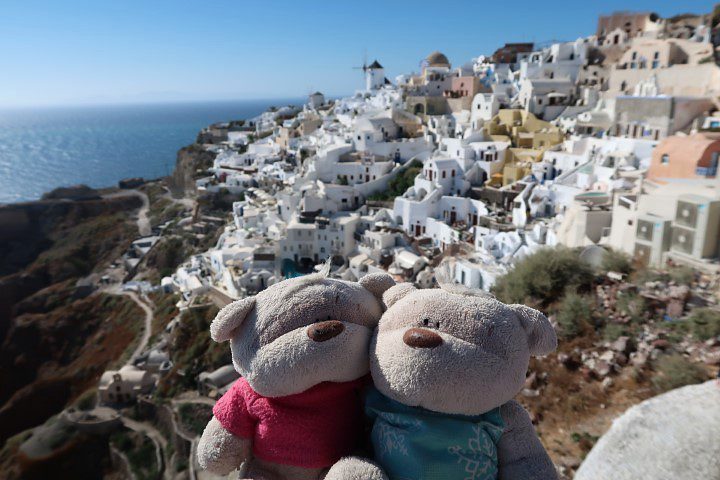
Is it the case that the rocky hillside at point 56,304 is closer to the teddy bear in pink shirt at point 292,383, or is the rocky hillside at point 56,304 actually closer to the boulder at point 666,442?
the teddy bear in pink shirt at point 292,383

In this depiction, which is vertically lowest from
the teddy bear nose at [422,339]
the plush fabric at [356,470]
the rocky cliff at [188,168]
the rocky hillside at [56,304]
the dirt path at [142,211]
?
the rocky hillside at [56,304]

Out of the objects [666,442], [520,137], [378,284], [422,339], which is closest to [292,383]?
[422,339]

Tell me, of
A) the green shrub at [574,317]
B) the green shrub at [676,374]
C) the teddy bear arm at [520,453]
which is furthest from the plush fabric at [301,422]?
the green shrub at [574,317]

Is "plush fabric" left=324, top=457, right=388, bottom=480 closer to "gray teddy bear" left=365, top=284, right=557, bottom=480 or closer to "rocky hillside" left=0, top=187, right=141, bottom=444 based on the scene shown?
"gray teddy bear" left=365, top=284, right=557, bottom=480

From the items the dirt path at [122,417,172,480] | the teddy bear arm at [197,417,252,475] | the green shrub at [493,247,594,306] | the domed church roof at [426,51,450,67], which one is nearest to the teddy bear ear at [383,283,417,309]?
the teddy bear arm at [197,417,252,475]

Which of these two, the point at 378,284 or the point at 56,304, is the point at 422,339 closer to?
the point at 378,284

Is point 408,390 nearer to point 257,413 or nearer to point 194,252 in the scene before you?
point 257,413

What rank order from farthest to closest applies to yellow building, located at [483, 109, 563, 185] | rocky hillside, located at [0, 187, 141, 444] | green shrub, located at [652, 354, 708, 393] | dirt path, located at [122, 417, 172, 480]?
rocky hillside, located at [0, 187, 141, 444], yellow building, located at [483, 109, 563, 185], dirt path, located at [122, 417, 172, 480], green shrub, located at [652, 354, 708, 393]
